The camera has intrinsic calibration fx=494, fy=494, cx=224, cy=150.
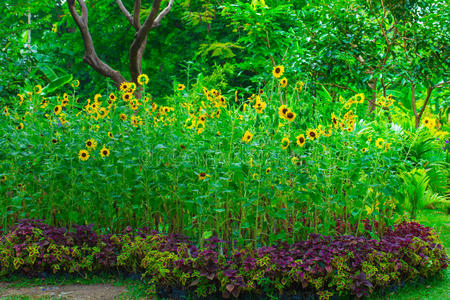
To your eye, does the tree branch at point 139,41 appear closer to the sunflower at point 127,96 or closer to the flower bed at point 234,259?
A: the sunflower at point 127,96

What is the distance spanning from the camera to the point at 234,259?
365 cm

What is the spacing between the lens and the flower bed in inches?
138

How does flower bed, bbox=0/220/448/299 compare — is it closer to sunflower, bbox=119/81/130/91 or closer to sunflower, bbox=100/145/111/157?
sunflower, bbox=100/145/111/157

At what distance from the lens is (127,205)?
4.51 meters

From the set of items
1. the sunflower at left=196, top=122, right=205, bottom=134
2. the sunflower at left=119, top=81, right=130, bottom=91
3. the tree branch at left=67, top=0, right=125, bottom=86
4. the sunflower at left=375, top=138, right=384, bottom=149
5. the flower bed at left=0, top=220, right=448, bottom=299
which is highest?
the tree branch at left=67, top=0, right=125, bottom=86

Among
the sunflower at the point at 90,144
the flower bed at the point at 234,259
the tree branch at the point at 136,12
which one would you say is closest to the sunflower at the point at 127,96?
the sunflower at the point at 90,144

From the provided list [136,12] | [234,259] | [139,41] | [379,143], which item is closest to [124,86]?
[234,259]

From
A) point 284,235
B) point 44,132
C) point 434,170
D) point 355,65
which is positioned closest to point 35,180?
point 44,132

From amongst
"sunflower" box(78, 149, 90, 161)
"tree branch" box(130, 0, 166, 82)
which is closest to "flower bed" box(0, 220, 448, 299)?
"sunflower" box(78, 149, 90, 161)

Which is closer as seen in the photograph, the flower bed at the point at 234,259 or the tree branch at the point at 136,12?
the flower bed at the point at 234,259

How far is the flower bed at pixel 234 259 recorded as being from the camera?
3.50 metres

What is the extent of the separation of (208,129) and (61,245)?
159 centimetres

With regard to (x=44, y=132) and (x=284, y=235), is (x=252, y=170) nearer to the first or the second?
(x=284, y=235)

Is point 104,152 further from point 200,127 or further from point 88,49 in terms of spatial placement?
point 88,49
